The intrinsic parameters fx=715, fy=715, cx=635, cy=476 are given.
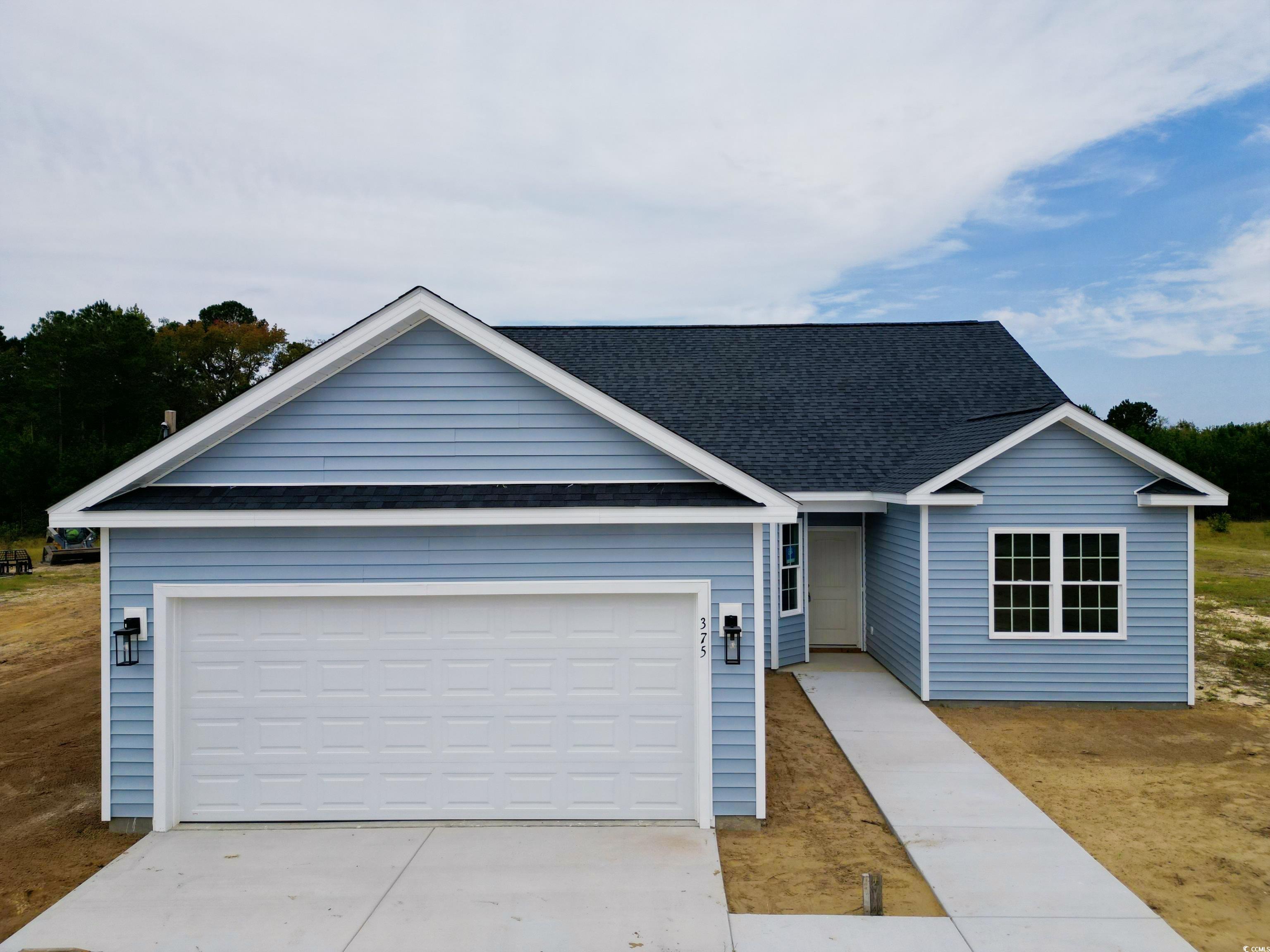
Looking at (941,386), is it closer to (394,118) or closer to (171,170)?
(394,118)

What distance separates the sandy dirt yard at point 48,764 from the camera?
20.0 feet

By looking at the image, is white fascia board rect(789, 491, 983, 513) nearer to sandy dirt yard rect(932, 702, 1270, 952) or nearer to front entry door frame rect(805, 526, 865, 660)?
front entry door frame rect(805, 526, 865, 660)

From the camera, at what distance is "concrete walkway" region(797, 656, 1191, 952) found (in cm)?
512

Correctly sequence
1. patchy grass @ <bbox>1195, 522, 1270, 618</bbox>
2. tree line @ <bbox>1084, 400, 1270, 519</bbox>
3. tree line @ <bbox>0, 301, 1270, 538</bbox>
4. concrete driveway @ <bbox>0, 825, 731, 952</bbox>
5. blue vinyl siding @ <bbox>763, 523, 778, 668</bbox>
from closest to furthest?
concrete driveway @ <bbox>0, 825, 731, 952</bbox> → blue vinyl siding @ <bbox>763, 523, 778, 668</bbox> → patchy grass @ <bbox>1195, 522, 1270, 618</bbox> → tree line @ <bbox>0, 301, 1270, 538</bbox> → tree line @ <bbox>1084, 400, 1270, 519</bbox>

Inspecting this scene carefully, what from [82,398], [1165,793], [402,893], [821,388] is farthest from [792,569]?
[82,398]

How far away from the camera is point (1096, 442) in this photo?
34.4 feet

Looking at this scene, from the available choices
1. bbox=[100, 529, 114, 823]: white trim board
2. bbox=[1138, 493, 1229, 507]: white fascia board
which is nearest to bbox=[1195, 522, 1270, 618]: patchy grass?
bbox=[1138, 493, 1229, 507]: white fascia board

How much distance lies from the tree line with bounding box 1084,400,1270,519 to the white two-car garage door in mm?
34332

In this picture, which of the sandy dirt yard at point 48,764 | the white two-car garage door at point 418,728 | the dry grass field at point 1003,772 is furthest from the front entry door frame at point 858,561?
the sandy dirt yard at point 48,764

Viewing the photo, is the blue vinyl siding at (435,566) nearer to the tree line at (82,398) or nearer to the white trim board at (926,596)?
the white trim board at (926,596)

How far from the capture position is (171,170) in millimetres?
22688

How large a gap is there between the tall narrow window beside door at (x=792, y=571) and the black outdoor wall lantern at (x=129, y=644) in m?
9.47

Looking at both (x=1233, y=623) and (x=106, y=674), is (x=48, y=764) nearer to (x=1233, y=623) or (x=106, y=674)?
(x=106, y=674)

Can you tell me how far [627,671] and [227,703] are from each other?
154 inches
